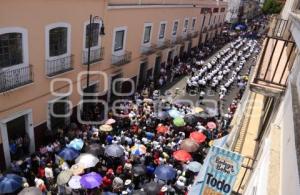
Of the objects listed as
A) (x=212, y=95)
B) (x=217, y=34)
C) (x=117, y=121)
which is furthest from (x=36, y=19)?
(x=217, y=34)

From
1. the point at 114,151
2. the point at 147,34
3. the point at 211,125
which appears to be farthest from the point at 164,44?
the point at 114,151

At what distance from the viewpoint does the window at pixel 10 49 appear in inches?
468

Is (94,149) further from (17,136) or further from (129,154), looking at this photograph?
(17,136)

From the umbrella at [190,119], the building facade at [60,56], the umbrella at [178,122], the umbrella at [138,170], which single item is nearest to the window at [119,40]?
the building facade at [60,56]

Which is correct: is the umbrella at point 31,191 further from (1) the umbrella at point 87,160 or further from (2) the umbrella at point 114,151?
(2) the umbrella at point 114,151

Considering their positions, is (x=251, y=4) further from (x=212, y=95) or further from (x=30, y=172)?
(x=30, y=172)

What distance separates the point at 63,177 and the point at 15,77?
14.0 ft

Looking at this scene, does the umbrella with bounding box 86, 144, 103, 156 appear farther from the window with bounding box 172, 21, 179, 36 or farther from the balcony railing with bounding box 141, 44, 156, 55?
the window with bounding box 172, 21, 179, 36

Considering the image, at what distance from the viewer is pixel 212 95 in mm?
24844

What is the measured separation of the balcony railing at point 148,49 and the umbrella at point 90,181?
1297 cm

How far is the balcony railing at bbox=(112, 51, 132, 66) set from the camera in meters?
19.3

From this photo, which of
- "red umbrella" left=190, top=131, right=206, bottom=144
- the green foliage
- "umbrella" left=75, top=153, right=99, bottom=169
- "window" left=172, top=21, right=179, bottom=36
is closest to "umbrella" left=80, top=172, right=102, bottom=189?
"umbrella" left=75, top=153, right=99, bottom=169

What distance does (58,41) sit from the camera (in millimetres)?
14648

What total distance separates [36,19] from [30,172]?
607 centimetres
